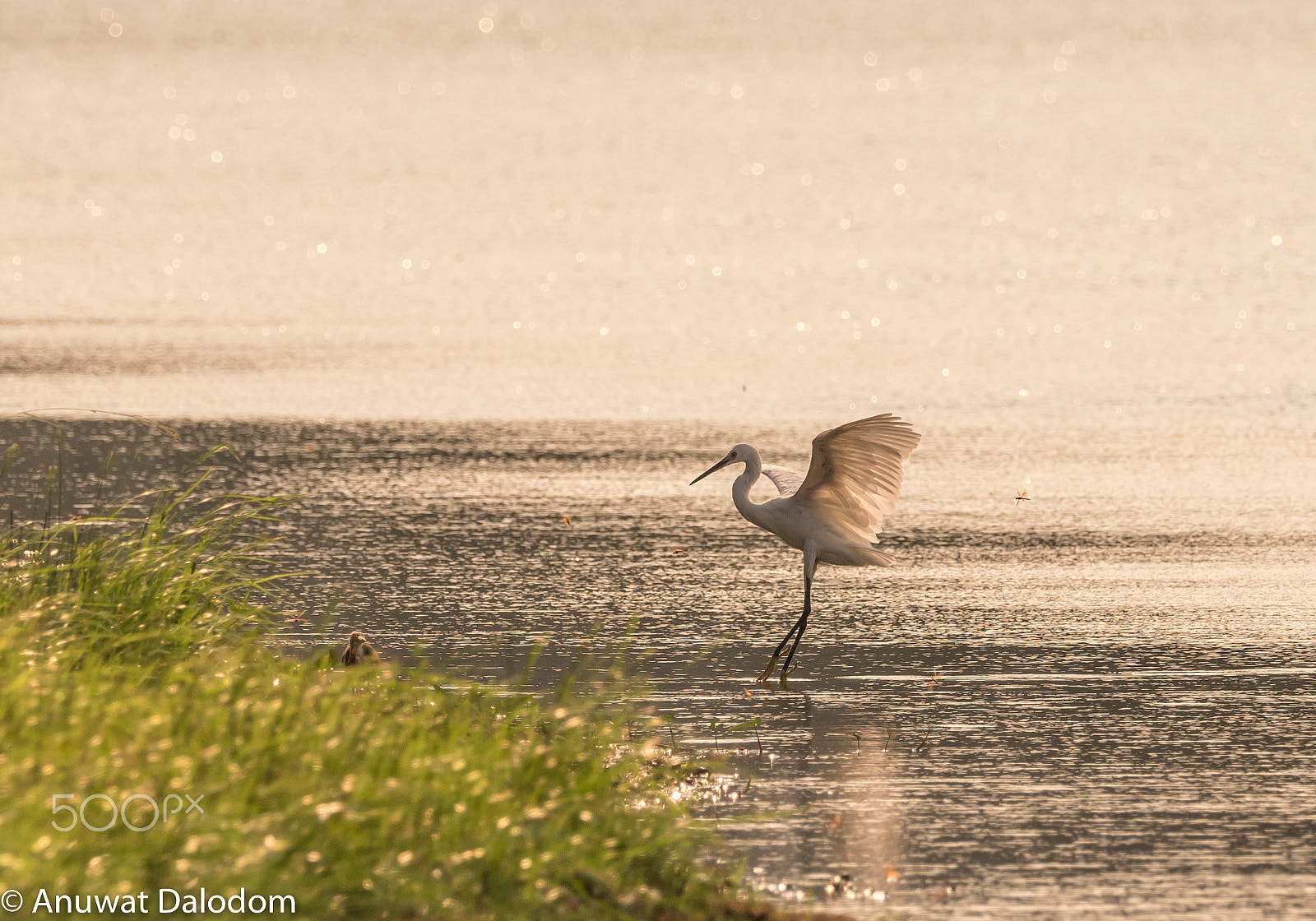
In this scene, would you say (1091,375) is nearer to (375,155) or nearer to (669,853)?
(669,853)

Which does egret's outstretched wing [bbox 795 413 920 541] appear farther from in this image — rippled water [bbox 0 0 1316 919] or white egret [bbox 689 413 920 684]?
rippled water [bbox 0 0 1316 919]

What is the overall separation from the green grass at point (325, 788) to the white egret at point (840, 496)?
81.6 inches

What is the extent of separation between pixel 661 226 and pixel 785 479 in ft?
49.6

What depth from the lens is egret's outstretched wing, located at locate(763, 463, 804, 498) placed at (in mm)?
9453

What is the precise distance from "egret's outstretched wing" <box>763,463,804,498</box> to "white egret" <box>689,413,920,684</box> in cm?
13

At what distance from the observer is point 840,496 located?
9.04 m

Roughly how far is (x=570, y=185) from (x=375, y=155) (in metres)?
4.60

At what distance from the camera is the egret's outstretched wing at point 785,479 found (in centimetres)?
945

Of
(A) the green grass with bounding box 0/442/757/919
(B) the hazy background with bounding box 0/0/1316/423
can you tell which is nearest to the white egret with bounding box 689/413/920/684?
(A) the green grass with bounding box 0/442/757/919

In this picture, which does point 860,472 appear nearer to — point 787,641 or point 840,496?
point 840,496

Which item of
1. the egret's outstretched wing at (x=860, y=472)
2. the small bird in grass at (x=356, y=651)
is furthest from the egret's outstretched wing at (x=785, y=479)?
the small bird in grass at (x=356, y=651)

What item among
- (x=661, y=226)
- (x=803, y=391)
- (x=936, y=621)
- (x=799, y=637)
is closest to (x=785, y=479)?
(x=936, y=621)

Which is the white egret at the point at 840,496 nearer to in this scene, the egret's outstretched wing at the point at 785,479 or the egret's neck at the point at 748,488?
the egret's neck at the point at 748,488

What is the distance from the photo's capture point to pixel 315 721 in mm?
6234
